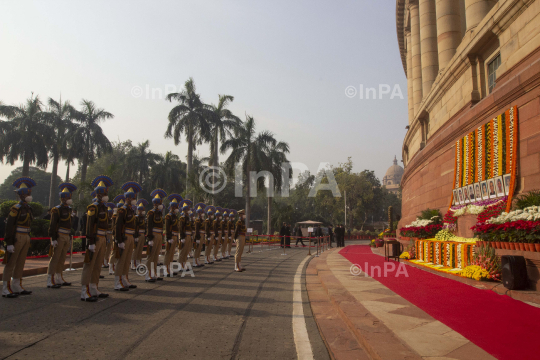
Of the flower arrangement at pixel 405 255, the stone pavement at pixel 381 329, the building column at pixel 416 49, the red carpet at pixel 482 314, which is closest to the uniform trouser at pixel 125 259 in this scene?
the stone pavement at pixel 381 329

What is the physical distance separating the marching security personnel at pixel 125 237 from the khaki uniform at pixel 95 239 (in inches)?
20.8

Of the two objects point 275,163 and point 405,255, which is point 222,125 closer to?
point 275,163

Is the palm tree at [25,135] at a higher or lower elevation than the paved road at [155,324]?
higher

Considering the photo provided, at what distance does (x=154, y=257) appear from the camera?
10.3 meters

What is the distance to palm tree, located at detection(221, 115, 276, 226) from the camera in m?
38.3

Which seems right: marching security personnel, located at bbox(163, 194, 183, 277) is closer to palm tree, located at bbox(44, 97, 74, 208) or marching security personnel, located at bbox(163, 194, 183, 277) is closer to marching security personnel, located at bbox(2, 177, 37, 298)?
marching security personnel, located at bbox(2, 177, 37, 298)

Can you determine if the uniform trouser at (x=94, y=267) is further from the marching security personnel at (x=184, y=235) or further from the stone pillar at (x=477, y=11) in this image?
the stone pillar at (x=477, y=11)

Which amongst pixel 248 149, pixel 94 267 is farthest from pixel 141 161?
pixel 94 267

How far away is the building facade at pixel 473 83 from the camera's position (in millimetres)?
9875

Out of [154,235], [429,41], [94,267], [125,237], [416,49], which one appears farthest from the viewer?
[416,49]

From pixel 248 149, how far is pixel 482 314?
1336 inches

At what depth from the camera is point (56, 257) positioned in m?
8.73

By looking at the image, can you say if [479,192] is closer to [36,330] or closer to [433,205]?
[433,205]

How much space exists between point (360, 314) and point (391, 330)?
985 mm
